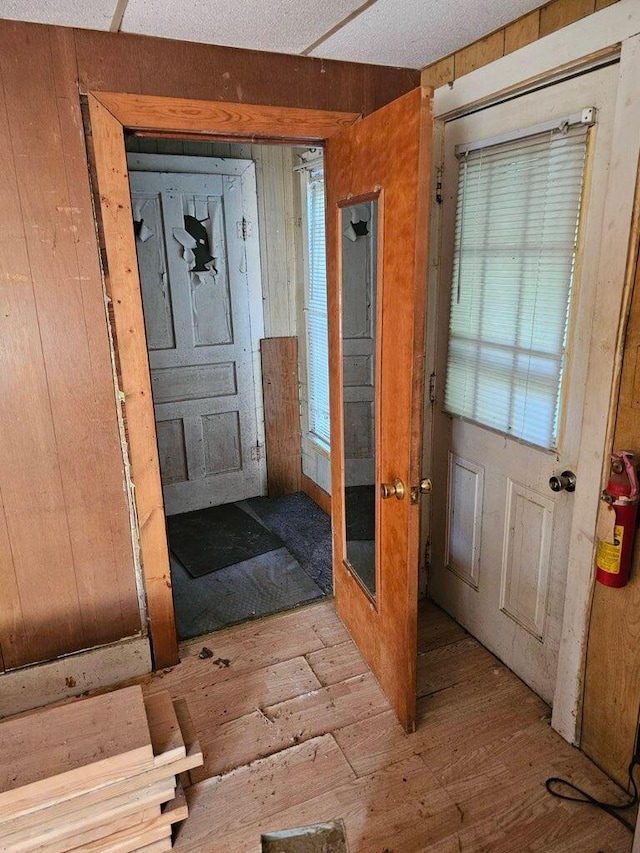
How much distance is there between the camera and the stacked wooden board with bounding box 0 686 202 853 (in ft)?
5.10

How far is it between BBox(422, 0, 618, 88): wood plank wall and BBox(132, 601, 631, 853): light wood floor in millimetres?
2315

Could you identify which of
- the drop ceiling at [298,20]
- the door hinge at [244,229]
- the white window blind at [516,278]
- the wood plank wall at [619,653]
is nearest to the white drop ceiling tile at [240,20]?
the drop ceiling at [298,20]

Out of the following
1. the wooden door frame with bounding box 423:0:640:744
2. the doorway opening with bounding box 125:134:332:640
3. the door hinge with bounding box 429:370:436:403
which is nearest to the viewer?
the wooden door frame with bounding box 423:0:640:744

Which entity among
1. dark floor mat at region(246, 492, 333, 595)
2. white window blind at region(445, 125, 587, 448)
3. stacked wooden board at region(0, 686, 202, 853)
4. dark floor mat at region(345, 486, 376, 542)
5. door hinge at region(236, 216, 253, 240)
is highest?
door hinge at region(236, 216, 253, 240)

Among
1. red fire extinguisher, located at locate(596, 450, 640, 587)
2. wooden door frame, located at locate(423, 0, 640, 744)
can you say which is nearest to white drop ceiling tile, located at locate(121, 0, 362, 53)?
wooden door frame, located at locate(423, 0, 640, 744)

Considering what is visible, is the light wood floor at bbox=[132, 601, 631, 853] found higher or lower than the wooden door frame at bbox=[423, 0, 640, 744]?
lower

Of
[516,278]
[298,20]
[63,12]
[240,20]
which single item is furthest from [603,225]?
[63,12]

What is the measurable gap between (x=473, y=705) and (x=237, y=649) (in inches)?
40.5

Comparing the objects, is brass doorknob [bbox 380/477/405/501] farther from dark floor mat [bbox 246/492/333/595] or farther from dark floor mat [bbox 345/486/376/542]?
dark floor mat [bbox 246/492/333/595]

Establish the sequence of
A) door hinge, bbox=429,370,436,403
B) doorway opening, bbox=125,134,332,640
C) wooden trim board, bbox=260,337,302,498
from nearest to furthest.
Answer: door hinge, bbox=429,370,436,403
doorway opening, bbox=125,134,332,640
wooden trim board, bbox=260,337,302,498

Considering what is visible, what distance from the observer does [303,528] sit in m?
3.68

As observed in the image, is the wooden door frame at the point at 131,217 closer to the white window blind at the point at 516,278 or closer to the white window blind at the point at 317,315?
the white window blind at the point at 516,278

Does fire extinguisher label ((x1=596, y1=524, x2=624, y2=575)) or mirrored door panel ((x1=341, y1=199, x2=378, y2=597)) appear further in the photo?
mirrored door panel ((x1=341, y1=199, x2=378, y2=597))

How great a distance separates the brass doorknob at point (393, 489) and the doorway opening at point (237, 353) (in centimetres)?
126
